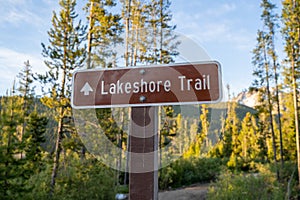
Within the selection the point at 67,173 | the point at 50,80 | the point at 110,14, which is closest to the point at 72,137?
the point at 67,173

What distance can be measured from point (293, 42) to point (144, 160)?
13575 millimetres

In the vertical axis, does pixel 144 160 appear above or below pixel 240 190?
above

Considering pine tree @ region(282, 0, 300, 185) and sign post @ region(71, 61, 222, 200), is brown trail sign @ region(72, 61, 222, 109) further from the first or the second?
pine tree @ region(282, 0, 300, 185)

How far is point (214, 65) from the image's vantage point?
122 centimetres

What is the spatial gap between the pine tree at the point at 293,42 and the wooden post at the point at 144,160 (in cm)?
1294

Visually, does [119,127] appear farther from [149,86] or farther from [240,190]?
[240,190]

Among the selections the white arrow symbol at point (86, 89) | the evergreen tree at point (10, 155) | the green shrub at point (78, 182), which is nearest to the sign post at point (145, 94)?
the white arrow symbol at point (86, 89)

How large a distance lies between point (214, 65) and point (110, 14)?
11376 millimetres

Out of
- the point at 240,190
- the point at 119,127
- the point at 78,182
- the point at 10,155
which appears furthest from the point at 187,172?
the point at 119,127

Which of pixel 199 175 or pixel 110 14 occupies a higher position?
pixel 110 14

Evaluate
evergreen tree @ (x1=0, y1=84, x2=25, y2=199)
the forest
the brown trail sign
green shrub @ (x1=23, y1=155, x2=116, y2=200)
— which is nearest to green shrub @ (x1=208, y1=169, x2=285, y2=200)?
the forest

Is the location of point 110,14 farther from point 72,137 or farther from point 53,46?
point 72,137

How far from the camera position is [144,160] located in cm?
113

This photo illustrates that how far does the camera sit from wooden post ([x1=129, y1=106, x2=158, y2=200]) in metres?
1.12
